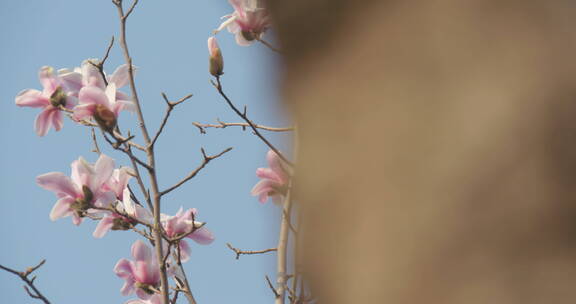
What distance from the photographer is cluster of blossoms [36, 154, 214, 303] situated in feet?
6.18

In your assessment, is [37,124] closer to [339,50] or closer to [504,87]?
[339,50]

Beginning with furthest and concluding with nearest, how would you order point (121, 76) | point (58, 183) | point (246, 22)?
point (246, 22) → point (121, 76) → point (58, 183)

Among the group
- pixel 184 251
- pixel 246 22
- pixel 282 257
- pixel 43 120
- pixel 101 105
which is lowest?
pixel 282 257

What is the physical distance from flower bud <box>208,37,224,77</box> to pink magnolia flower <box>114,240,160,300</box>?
0.57 meters

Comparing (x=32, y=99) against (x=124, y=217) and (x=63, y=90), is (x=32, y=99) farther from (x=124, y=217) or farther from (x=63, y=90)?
(x=124, y=217)

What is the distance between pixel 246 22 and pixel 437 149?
162 centimetres

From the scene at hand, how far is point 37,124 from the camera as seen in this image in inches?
81.8

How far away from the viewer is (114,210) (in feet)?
6.07

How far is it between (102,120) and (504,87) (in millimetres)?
1421

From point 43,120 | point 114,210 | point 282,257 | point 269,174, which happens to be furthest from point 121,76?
point 282,257

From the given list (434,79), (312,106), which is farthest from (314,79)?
(434,79)

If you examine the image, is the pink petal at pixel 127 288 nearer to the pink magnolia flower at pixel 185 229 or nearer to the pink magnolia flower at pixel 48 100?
the pink magnolia flower at pixel 185 229

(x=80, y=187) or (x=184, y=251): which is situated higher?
(x=80, y=187)

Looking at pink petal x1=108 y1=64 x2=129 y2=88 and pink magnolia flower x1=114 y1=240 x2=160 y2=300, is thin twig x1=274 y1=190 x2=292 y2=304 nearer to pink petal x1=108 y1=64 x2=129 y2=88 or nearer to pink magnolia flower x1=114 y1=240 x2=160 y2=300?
pink magnolia flower x1=114 y1=240 x2=160 y2=300
